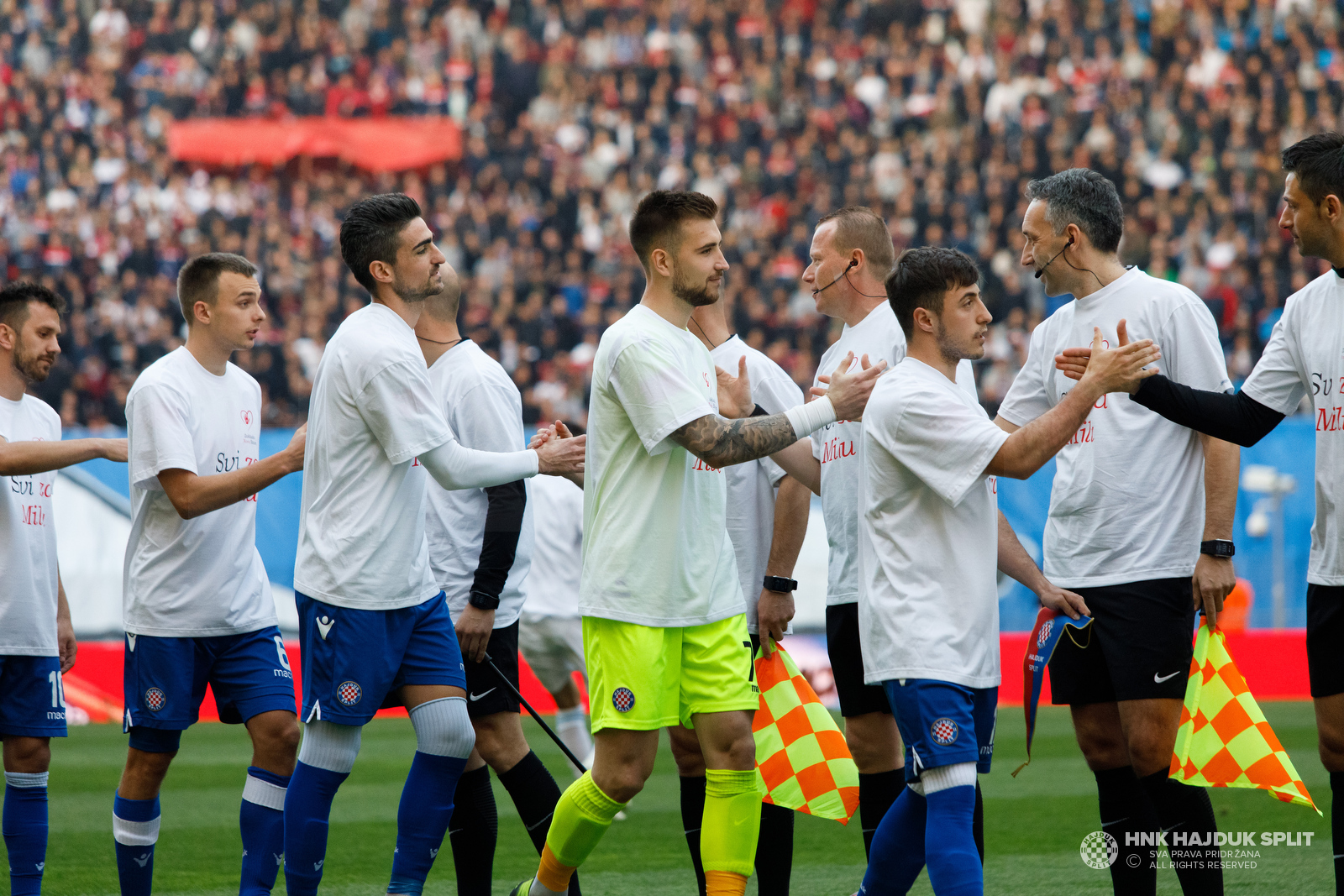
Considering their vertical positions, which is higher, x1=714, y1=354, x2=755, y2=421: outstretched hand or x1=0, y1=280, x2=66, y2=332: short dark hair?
x1=0, y1=280, x2=66, y2=332: short dark hair

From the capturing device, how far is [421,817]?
4.67m

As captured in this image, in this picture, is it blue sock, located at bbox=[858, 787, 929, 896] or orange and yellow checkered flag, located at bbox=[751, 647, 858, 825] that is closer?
blue sock, located at bbox=[858, 787, 929, 896]

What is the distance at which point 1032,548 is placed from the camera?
39.5 feet

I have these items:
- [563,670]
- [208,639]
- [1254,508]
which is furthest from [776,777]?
[1254,508]

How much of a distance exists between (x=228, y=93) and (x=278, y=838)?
19510mm

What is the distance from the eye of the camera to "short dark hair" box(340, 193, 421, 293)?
4656mm

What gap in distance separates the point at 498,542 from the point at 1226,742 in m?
2.45

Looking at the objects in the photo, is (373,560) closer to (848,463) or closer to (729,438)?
(729,438)

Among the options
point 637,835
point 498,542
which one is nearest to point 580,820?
point 498,542

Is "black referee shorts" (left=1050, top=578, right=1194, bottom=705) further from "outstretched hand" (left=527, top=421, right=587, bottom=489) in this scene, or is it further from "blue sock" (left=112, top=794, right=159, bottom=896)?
"blue sock" (left=112, top=794, right=159, bottom=896)

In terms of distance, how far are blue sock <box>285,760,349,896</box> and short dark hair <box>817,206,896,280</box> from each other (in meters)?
2.50

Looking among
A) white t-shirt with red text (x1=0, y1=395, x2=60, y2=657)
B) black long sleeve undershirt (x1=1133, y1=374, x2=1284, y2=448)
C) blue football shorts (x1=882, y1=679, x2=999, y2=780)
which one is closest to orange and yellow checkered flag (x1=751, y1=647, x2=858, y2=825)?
blue football shorts (x1=882, y1=679, x2=999, y2=780)

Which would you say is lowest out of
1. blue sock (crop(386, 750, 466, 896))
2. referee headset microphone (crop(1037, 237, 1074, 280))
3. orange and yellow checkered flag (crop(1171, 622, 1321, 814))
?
blue sock (crop(386, 750, 466, 896))

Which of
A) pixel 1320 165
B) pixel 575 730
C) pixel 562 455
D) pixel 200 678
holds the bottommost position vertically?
pixel 575 730
